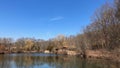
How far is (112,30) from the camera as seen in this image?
A: 42.5 m

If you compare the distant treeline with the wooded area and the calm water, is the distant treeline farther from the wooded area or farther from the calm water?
the calm water

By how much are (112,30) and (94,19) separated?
9.75 metres

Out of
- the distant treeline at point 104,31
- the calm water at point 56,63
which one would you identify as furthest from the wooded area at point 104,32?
the calm water at point 56,63

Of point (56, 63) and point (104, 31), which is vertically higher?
point (104, 31)

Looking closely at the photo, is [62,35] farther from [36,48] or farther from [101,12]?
[101,12]

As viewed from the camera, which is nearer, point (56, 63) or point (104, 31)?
point (56, 63)

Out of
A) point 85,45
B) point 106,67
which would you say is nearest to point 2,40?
point 85,45

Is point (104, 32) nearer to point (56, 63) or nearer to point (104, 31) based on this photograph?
point (104, 31)

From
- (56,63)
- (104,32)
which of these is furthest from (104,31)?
(56,63)

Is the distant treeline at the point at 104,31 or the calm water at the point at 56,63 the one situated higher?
the distant treeline at the point at 104,31

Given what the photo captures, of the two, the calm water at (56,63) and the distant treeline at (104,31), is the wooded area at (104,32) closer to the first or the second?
the distant treeline at (104,31)

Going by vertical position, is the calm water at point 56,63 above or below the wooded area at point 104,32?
below

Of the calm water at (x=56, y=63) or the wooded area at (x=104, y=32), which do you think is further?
the wooded area at (x=104, y=32)

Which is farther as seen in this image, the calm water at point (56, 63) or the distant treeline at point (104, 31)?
the distant treeline at point (104, 31)
